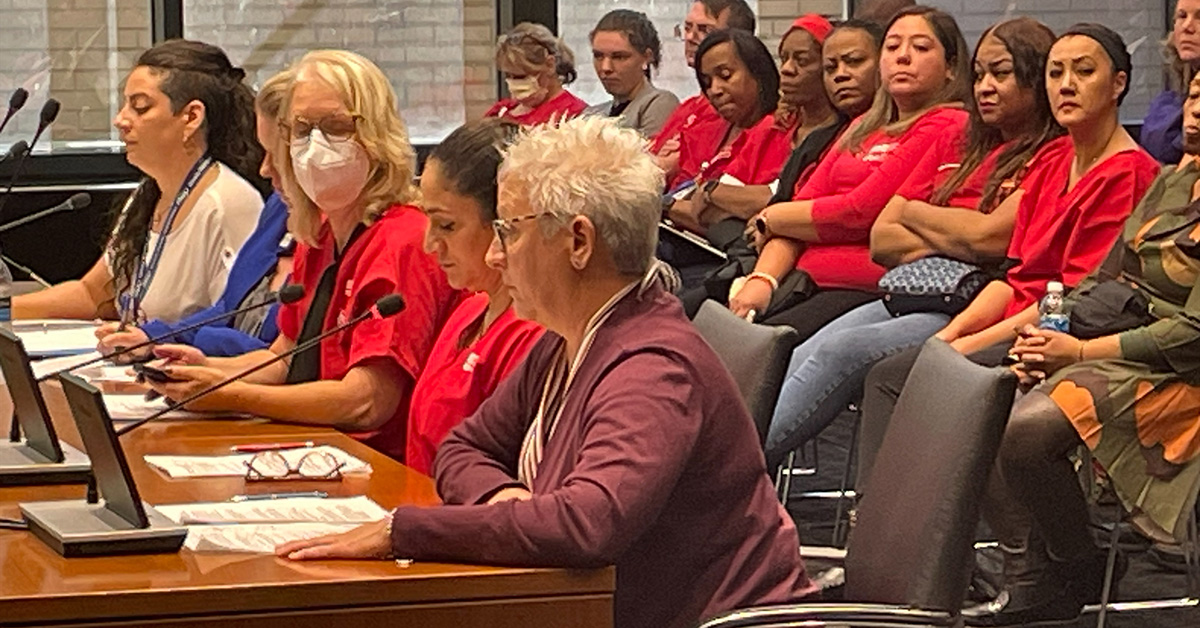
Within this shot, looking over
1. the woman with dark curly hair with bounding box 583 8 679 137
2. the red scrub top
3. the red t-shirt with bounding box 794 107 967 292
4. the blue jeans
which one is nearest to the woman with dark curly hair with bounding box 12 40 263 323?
the blue jeans

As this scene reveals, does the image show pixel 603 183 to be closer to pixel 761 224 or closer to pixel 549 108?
pixel 761 224

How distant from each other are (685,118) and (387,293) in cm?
325

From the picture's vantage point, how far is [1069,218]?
4234mm

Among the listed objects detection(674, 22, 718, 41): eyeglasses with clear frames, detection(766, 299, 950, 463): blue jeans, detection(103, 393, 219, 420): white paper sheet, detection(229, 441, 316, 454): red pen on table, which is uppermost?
detection(674, 22, 718, 41): eyeglasses with clear frames

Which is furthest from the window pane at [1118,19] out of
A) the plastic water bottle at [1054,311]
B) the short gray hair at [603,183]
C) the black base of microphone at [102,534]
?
the black base of microphone at [102,534]

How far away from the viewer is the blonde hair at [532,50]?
7.13 m

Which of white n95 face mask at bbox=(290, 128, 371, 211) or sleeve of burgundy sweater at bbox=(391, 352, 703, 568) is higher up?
white n95 face mask at bbox=(290, 128, 371, 211)

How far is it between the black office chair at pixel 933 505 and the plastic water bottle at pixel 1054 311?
1.48 meters

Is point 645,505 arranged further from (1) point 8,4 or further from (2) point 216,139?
(1) point 8,4

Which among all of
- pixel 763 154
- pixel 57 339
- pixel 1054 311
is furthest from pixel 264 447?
pixel 763 154

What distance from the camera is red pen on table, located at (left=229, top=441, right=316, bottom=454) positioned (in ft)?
9.66

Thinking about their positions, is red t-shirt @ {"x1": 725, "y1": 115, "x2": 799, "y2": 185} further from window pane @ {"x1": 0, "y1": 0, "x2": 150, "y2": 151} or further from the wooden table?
the wooden table

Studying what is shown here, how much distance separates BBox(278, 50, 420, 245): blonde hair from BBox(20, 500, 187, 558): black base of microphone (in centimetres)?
116

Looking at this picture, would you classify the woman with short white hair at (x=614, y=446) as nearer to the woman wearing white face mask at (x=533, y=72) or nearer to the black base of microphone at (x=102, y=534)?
the black base of microphone at (x=102, y=534)
